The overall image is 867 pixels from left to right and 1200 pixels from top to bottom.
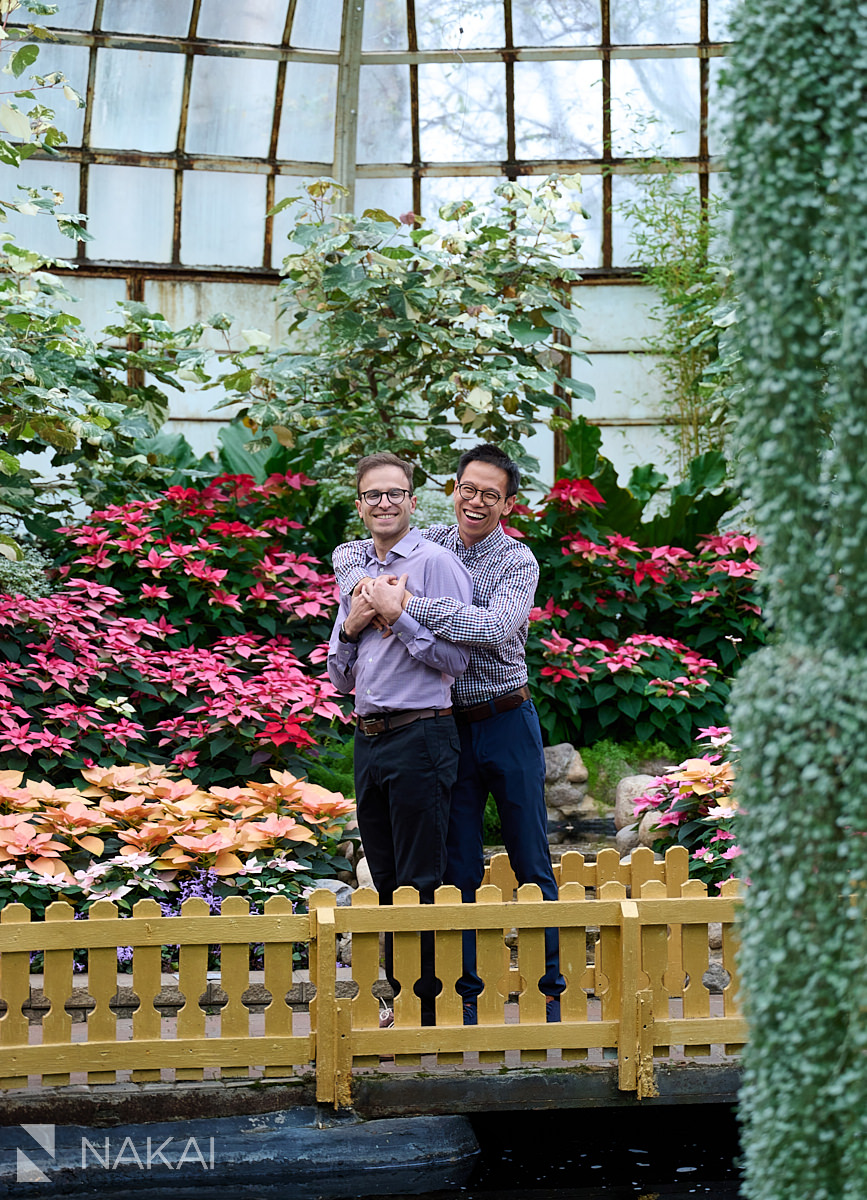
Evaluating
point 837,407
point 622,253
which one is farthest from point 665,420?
point 837,407

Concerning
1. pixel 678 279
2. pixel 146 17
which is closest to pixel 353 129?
pixel 146 17

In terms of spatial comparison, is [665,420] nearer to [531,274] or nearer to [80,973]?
[531,274]

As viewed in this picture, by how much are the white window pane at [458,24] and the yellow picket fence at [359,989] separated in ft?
24.1

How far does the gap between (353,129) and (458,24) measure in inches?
41.9

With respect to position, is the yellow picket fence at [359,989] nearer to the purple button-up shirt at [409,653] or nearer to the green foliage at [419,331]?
the purple button-up shirt at [409,653]

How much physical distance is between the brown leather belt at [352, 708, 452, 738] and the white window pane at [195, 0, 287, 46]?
23.1ft

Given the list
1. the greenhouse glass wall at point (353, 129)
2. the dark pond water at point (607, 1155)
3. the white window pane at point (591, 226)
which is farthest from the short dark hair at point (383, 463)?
the white window pane at point (591, 226)

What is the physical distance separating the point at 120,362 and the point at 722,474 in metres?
3.16

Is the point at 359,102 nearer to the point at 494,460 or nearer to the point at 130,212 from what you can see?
the point at 130,212

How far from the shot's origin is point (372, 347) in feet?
17.2

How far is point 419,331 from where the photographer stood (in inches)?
199

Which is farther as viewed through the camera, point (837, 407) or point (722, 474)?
point (722, 474)

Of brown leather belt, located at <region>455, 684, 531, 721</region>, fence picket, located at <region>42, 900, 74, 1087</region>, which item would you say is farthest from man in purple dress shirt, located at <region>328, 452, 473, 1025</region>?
fence picket, located at <region>42, 900, 74, 1087</region>

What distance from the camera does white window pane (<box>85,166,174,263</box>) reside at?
8375 mm
